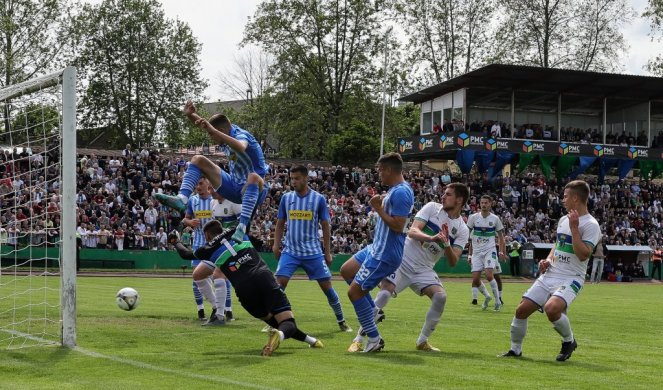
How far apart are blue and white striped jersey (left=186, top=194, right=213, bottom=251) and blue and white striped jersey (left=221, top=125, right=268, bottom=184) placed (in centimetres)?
315

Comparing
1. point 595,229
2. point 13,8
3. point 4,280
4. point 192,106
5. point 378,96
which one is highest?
point 13,8

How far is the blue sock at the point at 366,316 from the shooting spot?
462 inches

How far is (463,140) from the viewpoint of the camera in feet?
178

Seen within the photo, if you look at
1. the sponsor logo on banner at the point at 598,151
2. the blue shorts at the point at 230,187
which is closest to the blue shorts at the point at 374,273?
the blue shorts at the point at 230,187

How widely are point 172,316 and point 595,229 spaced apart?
26.6ft

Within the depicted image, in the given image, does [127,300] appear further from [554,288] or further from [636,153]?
[636,153]

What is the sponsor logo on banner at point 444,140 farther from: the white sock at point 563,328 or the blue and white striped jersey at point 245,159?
the white sock at point 563,328

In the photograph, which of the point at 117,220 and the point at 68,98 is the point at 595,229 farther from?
the point at 117,220

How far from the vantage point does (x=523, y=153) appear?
56125mm

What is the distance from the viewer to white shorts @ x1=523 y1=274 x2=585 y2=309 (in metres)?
11.5

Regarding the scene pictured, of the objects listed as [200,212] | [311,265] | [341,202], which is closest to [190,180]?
[311,265]

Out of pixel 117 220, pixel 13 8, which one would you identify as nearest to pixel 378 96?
pixel 13 8

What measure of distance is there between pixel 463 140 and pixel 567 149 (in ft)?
25.3

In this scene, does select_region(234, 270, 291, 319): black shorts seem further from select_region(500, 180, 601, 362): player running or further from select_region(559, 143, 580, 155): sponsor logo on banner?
select_region(559, 143, 580, 155): sponsor logo on banner
